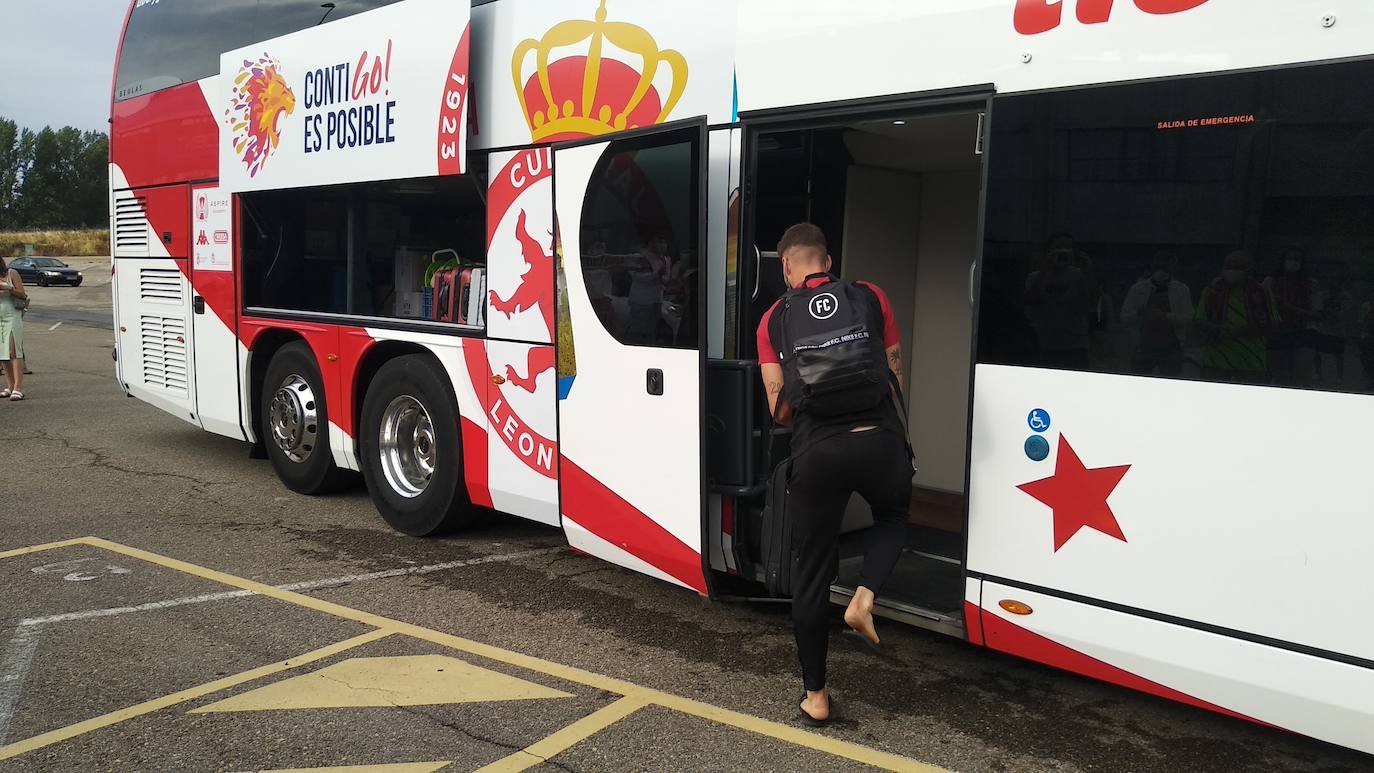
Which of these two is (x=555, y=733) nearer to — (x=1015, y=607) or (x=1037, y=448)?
(x=1015, y=607)

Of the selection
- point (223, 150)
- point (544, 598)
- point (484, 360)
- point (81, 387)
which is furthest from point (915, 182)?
point (81, 387)

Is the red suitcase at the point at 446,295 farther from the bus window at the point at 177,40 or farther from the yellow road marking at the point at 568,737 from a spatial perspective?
the yellow road marking at the point at 568,737

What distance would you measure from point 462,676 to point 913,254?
3917mm

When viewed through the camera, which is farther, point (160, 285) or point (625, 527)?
point (160, 285)

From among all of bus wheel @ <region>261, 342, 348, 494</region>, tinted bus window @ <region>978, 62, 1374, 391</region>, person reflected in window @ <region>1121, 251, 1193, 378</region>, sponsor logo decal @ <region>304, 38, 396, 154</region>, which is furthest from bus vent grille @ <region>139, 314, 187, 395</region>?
person reflected in window @ <region>1121, 251, 1193, 378</region>

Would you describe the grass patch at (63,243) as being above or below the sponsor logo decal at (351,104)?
above

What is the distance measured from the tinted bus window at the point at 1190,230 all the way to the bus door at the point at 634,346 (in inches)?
51.3

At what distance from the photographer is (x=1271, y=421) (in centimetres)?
313

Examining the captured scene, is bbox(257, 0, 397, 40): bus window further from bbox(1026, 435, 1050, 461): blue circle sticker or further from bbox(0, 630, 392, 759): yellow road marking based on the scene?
bbox(1026, 435, 1050, 461): blue circle sticker

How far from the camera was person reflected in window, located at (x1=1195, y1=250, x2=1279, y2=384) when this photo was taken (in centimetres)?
314

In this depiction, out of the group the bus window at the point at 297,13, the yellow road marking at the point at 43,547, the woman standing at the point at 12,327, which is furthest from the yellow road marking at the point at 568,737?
the woman standing at the point at 12,327

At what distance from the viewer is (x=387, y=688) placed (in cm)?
425

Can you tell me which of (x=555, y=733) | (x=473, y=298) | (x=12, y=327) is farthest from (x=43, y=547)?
(x=12, y=327)

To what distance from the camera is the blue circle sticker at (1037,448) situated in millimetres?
3607
